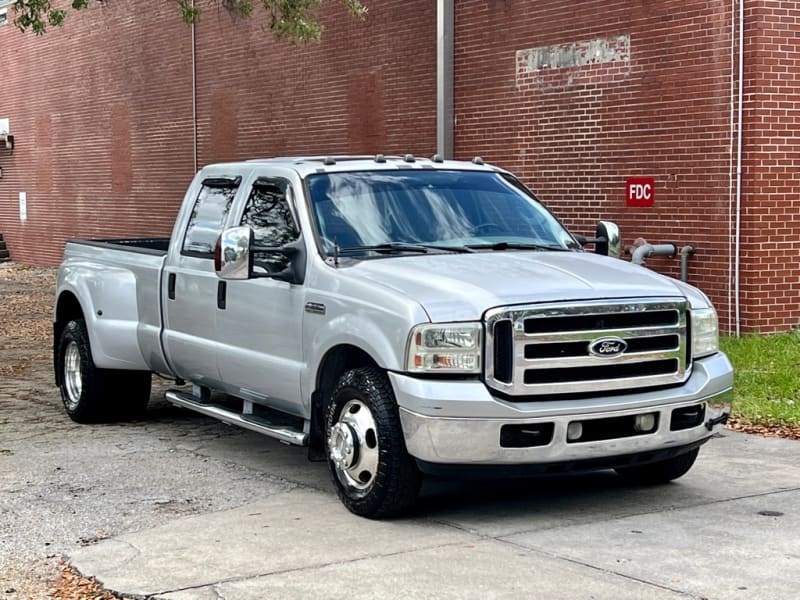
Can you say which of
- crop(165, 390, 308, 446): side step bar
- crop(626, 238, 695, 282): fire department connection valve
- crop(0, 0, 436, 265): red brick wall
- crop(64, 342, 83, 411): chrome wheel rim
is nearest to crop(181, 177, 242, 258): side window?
crop(165, 390, 308, 446): side step bar

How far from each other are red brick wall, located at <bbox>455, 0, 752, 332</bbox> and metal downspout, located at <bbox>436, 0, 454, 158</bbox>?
126 millimetres

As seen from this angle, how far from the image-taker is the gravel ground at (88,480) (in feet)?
21.7

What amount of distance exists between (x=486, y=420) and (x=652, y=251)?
8.53 metres

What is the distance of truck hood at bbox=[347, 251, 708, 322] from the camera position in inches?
260

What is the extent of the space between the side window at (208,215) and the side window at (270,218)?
0.33 metres

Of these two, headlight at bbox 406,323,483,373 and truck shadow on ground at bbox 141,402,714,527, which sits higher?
headlight at bbox 406,323,483,373

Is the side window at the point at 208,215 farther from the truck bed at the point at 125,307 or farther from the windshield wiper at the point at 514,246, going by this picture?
the windshield wiper at the point at 514,246

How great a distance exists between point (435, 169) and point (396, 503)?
99.0 inches

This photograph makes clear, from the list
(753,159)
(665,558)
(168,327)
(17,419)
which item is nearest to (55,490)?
(168,327)

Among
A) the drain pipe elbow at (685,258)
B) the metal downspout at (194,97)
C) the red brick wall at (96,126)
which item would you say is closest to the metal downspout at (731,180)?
the drain pipe elbow at (685,258)

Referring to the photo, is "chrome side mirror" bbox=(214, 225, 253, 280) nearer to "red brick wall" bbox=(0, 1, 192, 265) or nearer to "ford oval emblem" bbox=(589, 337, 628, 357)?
"ford oval emblem" bbox=(589, 337, 628, 357)

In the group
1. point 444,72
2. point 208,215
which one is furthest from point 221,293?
point 444,72

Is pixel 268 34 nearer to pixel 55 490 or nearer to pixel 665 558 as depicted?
pixel 55 490

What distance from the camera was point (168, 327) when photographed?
9.27 meters
